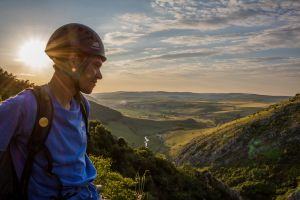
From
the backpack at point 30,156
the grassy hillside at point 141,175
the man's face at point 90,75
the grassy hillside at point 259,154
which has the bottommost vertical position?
the grassy hillside at point 259,154

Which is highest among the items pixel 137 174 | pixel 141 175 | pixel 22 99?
pixel 22 99

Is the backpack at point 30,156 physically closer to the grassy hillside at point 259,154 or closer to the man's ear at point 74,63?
the man's ear at point 74,63

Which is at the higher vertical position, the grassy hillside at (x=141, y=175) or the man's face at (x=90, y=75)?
the man's face at (x=90, y=75)

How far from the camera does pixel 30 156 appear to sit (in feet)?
11.4

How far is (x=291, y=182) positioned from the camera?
5828cm

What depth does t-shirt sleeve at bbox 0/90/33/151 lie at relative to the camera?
10.8ft

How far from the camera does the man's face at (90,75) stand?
4023mm

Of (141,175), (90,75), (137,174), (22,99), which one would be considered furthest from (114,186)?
(22,99)

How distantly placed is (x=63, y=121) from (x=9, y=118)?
627mm

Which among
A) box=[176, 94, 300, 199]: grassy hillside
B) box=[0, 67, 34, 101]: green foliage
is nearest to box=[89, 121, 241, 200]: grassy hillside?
box=[0, 67, 34, 101]: green foliage

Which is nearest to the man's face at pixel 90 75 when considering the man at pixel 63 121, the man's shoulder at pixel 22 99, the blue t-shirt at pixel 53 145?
the man at pixel 63 121

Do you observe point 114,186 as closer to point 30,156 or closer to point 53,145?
point 53,145

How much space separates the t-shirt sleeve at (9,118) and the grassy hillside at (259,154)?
54.0 meters

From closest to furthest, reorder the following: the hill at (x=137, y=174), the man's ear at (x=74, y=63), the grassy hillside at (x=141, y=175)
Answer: the man's ear at (x=74, y=63) → the grassy hillside at (x=141, y=175) → the hill at (x=137, y=174)
